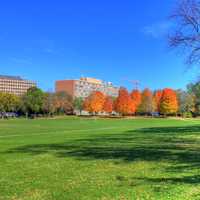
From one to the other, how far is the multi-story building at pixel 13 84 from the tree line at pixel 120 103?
175 ft

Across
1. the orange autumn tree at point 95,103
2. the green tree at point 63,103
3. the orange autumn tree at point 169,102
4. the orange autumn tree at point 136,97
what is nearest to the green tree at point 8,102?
the green tree at point 63,103

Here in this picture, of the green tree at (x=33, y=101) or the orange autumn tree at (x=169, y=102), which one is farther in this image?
the green tree at (x=33, y=101)

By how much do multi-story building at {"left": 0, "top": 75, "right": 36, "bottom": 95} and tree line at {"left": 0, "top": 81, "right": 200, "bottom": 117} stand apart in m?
53.3

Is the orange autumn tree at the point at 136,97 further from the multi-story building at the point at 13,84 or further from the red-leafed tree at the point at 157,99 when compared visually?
the multi-story building at the point at 13,84

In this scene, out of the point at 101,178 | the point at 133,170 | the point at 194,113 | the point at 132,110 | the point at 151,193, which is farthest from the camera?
the point at 194,113

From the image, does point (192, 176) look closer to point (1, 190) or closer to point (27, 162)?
point (1, 190)

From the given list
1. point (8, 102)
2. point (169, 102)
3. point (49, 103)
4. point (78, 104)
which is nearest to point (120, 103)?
point (169, 102)

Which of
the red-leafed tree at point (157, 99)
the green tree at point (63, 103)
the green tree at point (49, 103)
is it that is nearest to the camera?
the red-leafed tree at point (157, 99)

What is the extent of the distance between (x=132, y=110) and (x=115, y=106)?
278 inches

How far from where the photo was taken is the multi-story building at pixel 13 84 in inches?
7283

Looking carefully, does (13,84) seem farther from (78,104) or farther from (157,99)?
(157,99)

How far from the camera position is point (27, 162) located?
1441 cm

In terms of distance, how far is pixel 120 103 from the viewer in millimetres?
116375

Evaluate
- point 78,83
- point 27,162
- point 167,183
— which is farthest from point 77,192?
point 78,83
